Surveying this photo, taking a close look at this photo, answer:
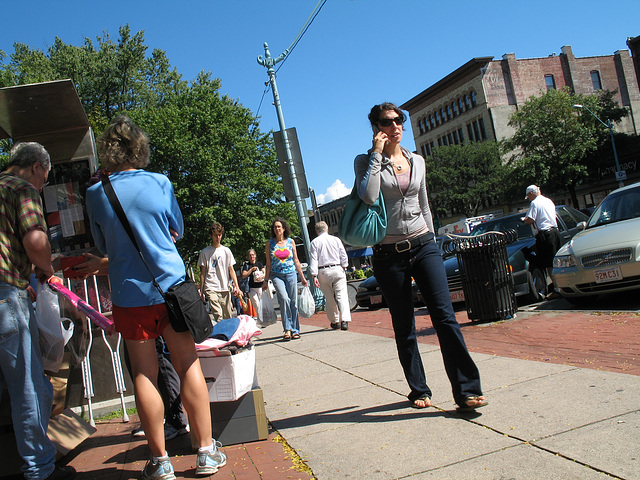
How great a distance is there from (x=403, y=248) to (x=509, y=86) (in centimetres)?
6187

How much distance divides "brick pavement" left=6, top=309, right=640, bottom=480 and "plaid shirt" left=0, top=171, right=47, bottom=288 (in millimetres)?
1185

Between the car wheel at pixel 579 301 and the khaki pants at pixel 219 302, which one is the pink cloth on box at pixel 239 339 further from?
the car wheel at pixel 579 301

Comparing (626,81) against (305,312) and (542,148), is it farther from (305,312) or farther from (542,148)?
(305,312)

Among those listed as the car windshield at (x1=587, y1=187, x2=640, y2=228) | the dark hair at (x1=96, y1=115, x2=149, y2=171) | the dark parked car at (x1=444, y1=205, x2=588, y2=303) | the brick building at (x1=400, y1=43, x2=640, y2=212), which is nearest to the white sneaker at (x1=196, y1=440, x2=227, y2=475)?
the dark hair at (x1=96, y1=115, x2=149, y2=171)

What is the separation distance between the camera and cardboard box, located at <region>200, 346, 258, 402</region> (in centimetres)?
348

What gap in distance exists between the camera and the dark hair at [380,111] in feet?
12.9

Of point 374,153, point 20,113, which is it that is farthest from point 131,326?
point 20,113

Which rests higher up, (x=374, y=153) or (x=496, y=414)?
(x=374, y=153)

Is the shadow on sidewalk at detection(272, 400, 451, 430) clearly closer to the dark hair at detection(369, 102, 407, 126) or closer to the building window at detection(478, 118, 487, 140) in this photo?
the dark hair at detection(369, 102, 407, 126)

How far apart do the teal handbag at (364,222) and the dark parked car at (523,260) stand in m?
5.47

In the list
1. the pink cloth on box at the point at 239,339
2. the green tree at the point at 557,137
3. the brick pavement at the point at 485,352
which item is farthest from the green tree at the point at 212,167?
the pink cloth on box at the point at 239,339

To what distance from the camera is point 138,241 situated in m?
2.98

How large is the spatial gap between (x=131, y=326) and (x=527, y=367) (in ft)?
10.2

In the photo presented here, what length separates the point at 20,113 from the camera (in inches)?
200
